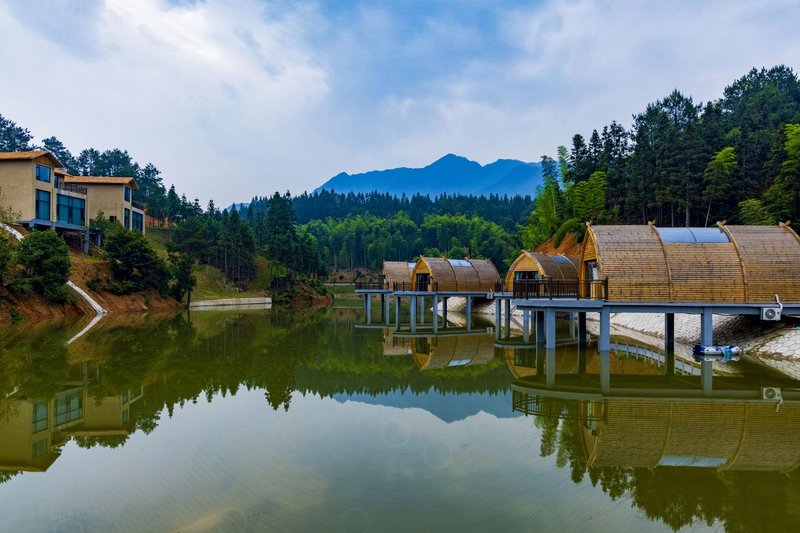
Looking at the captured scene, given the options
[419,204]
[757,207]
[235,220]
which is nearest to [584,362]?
[757,207]

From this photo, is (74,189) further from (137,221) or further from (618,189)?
(618,189)

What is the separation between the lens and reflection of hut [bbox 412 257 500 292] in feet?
131

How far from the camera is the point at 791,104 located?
6938 centimetres

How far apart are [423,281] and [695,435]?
104ft

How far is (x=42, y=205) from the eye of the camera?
50.8 metres

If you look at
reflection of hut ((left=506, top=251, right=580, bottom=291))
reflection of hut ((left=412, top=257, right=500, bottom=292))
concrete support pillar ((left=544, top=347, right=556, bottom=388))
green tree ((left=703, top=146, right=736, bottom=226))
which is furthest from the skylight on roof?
green tree ((left=703, top=146, right=736, bottom=226))

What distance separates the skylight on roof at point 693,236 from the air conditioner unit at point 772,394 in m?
7.70

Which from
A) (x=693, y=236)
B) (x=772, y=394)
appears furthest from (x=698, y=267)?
(x=772, y=394)

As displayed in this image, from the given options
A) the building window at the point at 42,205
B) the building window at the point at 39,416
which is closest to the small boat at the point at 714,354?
the building window at the point at 39,416

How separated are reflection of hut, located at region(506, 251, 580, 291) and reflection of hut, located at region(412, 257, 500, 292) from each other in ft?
20.8

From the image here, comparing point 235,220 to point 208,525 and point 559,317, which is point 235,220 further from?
point 208,525

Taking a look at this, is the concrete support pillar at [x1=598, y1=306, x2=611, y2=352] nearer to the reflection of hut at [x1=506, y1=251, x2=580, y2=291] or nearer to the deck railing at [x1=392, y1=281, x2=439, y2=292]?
the reflection of hut at [x1=506, y1=251, x2=580, y2=291]

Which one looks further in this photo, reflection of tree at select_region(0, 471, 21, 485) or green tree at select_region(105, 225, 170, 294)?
green tree at select_region(105, 225, 170, 294)

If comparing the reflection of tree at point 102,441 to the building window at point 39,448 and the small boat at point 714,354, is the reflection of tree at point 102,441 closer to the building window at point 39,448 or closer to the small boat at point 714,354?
the building window at point 39,448
